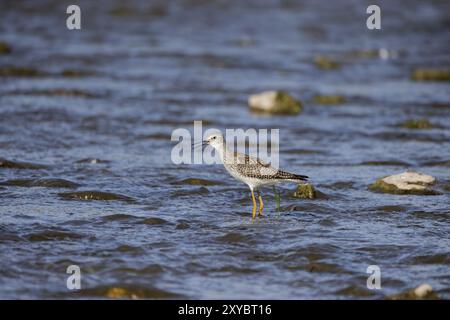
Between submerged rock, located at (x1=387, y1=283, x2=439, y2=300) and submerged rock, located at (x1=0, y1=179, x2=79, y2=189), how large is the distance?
488 centimetres

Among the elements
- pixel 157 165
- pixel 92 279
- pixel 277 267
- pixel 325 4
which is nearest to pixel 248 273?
pixel 277 267

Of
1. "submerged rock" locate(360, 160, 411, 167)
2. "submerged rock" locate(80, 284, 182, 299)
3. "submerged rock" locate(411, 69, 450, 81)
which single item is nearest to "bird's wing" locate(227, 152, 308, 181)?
"submerged rock" locate(80, 284, 182, 299)

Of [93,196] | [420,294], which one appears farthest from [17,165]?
[420,294]

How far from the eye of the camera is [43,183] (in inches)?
421

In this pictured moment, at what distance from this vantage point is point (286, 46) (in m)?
23.6

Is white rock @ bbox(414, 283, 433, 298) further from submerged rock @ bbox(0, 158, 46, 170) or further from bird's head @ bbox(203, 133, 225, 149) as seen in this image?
submerged rock @ bbox(0, 158, 46, 170)

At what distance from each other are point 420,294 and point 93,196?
457 cm

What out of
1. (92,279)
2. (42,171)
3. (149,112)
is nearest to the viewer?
(92,279)

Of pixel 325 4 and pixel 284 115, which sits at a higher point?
pixel 325 4

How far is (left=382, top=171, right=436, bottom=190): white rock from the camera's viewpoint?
10.7 metres

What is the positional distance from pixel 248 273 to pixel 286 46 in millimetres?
16356

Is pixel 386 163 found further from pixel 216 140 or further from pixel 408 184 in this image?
pixel 216 140

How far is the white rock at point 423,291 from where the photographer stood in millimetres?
7281
